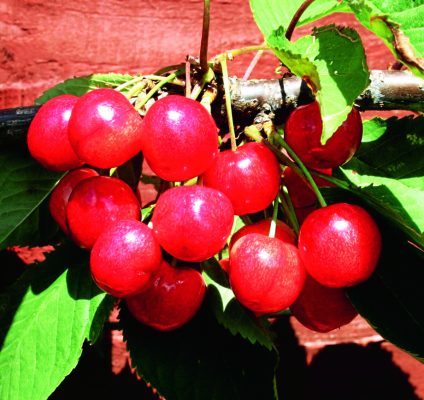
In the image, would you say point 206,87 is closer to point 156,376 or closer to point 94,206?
point 94,206

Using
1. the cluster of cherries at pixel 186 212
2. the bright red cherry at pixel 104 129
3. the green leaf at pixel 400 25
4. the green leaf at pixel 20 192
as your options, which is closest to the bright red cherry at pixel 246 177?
the cluster of cherries at pixel 186 212

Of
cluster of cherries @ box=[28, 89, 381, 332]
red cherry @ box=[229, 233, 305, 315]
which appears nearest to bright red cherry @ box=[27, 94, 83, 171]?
cluster of cherries @ box=[28, 89, 381, 332]

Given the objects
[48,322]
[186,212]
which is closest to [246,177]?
[186,212]

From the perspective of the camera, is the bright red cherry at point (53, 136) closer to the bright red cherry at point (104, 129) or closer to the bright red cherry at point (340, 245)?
the bright red cherry at point (104, 129)

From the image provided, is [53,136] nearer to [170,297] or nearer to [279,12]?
[170,297]

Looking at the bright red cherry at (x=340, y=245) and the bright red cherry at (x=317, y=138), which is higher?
the bright red cherry at (x=317, y=138)

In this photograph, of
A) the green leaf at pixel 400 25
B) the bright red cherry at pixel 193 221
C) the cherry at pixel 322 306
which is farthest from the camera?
the cherry at pixel 322 306

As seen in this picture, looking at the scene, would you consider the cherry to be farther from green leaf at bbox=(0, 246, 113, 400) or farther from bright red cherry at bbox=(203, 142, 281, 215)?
green leaf at bbox=(0, 246, 113, 400)
